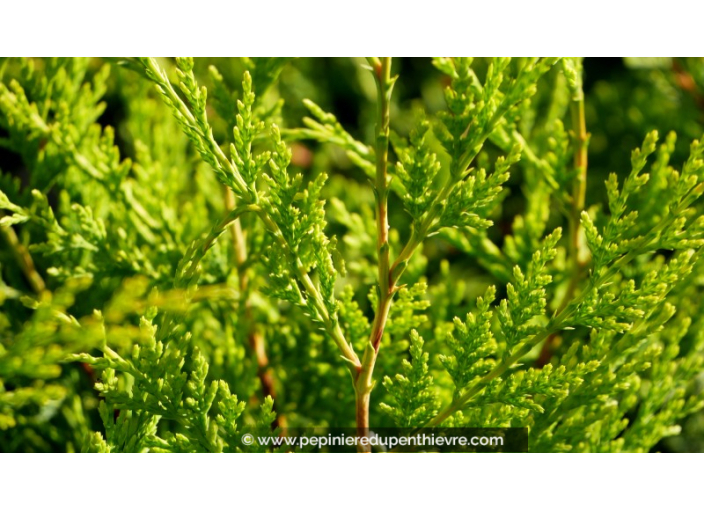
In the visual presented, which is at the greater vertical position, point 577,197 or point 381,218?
point 577,197

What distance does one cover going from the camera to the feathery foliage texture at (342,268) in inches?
48.4

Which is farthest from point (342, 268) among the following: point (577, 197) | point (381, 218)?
point (577, 197)

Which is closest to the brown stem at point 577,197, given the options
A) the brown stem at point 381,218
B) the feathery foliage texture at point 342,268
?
the feathery foliage texture at point 342,268

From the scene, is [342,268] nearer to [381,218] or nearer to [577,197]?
[381,218]

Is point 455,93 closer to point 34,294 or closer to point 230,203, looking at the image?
point 230,203

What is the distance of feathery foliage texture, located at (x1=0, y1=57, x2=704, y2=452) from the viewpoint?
48.4 inches

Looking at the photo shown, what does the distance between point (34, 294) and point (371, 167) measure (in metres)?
1.07

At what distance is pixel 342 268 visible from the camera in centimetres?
124

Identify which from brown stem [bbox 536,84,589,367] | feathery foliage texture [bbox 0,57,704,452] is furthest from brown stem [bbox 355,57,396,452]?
brown stem [bbox 536,84,589,367]

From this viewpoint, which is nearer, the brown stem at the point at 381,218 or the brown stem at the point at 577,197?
the brown stem at the point at 381,218

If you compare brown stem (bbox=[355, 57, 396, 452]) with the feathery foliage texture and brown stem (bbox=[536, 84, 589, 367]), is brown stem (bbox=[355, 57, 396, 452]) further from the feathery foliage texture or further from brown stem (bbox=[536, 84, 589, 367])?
brown stem (bbox=[536, 84, 589, 367])

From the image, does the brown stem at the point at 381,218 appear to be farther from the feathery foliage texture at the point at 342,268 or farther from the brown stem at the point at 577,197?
A: the brown stem at the point at 577,197

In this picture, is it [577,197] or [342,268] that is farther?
[577,197]

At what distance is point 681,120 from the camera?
2.29m
